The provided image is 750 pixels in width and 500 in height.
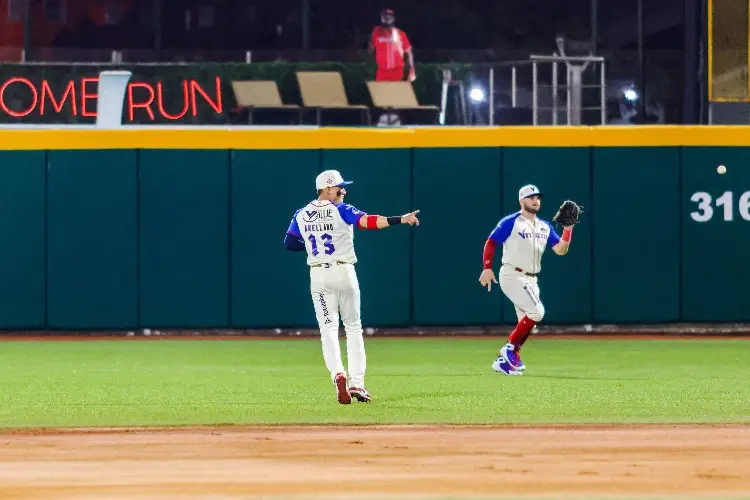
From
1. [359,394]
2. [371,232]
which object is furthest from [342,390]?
[371,232]

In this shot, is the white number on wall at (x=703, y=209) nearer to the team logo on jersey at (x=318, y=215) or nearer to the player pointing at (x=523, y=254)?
the player pointing at (x=523, y=254)

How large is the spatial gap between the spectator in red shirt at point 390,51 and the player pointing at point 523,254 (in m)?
8.42

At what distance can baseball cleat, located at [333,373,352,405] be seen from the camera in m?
13.9

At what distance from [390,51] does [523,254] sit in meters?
8.79

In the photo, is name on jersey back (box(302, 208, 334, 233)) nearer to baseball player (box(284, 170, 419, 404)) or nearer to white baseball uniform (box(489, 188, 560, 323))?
baseball player (box(284, 170, 419, 404))

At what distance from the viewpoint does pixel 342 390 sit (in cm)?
1395

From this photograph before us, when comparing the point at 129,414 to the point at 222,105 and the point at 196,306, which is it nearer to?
the point at 196,306

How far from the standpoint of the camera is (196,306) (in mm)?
23688

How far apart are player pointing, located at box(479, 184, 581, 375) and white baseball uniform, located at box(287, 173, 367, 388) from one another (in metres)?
3.23

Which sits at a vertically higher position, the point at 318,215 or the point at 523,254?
the point at 318,215

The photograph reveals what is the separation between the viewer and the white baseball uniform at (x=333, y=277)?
14031mm

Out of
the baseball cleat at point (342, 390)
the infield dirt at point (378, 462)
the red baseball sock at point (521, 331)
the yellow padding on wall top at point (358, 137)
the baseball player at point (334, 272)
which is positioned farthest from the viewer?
the yellow padding on wall top at point (358, 137)

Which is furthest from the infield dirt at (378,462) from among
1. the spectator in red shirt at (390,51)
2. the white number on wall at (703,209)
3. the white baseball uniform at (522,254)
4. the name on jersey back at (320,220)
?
the spectator in red shirt at (390,51)

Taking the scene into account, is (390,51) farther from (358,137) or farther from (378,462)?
Result: (378,462)
